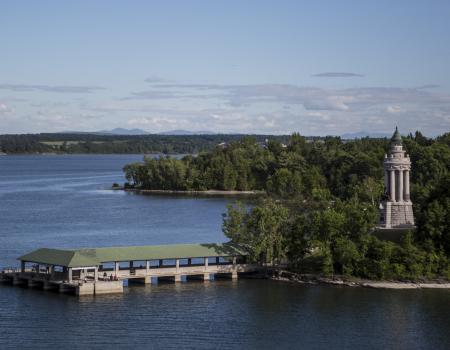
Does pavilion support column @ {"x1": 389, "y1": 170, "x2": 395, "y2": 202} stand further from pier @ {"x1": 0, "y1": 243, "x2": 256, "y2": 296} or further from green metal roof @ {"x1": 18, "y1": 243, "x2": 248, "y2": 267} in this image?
green metal roof @ {"x1": 18, "y1": 243, "x2": 248, "y2": 267}

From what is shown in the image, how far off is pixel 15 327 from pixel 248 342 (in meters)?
13.0

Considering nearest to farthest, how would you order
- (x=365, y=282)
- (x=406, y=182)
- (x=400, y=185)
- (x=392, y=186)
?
1. (x=365, y=282)
2. (x=392, y=186)
3. (x=400, y=185)
4. (x=406, y=182)

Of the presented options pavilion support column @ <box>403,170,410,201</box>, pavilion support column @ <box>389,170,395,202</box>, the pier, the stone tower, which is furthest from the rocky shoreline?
pavilion support column @ <box>403,170,410,201</box>

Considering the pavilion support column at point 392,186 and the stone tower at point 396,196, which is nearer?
the stone tower at point 396,196

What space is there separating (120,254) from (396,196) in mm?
22803

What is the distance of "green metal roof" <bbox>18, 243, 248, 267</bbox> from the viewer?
193 ft

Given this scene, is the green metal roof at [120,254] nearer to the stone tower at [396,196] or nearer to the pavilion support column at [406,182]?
the stone tower at [396,196]

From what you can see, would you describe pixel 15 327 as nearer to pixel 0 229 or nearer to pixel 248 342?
pixel 248 342

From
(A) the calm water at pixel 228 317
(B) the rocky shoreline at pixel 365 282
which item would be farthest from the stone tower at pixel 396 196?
(A) the calm water at pixel 228 317

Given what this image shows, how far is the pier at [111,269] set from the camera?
58.3 m

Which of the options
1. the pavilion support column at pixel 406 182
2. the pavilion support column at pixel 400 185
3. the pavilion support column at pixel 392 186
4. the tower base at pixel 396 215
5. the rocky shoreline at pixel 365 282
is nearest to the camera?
the rocky shoreline at pixel 365 282

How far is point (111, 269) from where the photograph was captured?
62.3 m

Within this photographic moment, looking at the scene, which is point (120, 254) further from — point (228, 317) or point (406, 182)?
point (406, 182)

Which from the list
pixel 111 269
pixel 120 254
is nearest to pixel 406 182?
pixel 120 254
